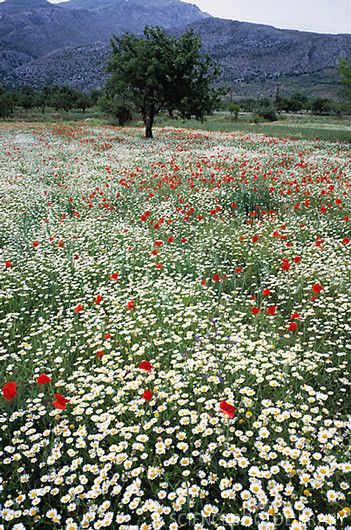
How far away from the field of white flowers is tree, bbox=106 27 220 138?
20683mm

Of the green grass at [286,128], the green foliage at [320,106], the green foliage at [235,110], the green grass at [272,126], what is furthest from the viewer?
the green foliage at [320,106]

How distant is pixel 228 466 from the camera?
2451 mm

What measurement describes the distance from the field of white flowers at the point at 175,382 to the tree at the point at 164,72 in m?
20.7

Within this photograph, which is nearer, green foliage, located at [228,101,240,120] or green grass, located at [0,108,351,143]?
green grass, located at [0,108,351,143]

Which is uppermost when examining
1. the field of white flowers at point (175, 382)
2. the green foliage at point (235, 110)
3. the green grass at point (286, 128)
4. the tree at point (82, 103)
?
the tree at point (82, 103)

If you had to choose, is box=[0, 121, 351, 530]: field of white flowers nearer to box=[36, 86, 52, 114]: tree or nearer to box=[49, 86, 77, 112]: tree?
box=[49, 86, 77, 112]: tree

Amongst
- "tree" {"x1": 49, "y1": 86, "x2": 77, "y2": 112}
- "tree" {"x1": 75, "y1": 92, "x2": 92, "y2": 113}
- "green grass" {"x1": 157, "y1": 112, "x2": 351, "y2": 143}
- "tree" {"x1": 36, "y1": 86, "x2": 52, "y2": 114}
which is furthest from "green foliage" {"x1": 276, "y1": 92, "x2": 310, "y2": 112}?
"tree" {"x1": 36, "y1": 86, "x2": 52, "y2": 114}

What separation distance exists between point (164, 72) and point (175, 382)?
25885 millimetres

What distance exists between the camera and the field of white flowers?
2367 mm

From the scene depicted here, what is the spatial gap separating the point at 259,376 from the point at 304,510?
1126 mm

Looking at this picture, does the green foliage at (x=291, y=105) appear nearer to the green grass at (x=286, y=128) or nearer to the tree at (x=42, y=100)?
the green grass at (x=286, y=128)

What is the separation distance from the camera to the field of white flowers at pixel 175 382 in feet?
7.77

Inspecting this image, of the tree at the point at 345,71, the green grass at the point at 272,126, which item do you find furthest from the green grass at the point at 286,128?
the tree at the point at 345,71

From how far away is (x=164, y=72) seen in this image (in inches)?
998
